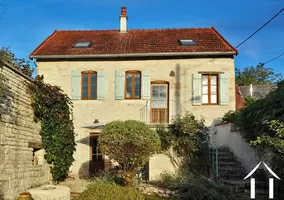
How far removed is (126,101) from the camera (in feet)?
50.1

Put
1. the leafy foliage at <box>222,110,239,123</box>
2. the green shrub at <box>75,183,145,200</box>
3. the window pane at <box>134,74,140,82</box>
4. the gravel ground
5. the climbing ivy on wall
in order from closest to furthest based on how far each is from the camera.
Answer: the green shrub at <box>75,183,145,200</box>, the gravel ground, the climbing ivy on wall, the leafy foliage at <box>222,110,239,123</box>, the window pane at <box>134,74,140,82</box>

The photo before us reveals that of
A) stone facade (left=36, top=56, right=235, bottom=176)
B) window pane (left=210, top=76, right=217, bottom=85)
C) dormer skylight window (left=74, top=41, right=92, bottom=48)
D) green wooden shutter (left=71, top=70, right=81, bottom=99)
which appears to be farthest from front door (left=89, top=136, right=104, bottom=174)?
window pane (left=210, top=76, right=217, bottom=85)

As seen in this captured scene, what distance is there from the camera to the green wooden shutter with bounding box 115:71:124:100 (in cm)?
1523

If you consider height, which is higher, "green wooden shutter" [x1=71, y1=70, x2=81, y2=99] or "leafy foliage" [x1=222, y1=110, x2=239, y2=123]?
"green wooden shutter" [x1=71, y1=70, x2=81, y2=99]

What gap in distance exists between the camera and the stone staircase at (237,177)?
9875 mm

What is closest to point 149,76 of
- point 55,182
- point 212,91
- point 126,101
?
point 126,101

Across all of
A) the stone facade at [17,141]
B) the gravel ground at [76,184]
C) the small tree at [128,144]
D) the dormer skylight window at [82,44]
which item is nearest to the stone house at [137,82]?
the dormer skylight window at [82,44]

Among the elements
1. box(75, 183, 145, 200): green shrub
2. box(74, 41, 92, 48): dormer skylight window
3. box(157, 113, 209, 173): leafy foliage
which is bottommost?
box(75, 183, 145, 200): green shrub

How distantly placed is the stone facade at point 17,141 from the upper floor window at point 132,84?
503cm

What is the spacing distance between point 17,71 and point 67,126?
3.26 meters

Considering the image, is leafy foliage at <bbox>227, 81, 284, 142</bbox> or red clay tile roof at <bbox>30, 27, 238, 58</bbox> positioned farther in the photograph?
red clay tile roof at <bbox>30, 27, 238, 58</bbox>

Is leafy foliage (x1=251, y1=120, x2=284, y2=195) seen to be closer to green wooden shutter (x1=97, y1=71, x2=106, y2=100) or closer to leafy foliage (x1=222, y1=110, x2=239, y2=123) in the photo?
leafy foliage (x1=222, y1=110, x2=239, y2=123)

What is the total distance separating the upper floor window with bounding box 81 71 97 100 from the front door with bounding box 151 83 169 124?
2.61 metres

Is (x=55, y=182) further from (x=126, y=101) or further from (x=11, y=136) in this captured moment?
(x=126, y=101)
